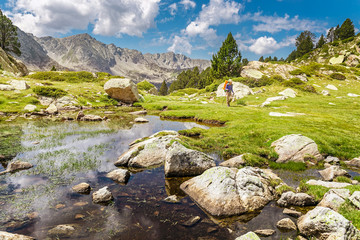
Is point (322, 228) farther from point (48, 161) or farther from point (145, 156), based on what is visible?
point (48, 161)

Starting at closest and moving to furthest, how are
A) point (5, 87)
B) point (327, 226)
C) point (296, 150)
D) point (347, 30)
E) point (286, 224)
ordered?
point (327, 226) < point (286, 224) < point (296, 150) < point (5, 87) < point (347, 30)

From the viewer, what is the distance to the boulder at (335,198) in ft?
26.8

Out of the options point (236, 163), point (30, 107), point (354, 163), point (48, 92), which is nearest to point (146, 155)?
point (236, 163)

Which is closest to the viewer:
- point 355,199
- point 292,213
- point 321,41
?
point 355,199

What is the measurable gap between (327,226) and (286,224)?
1597 millimetres

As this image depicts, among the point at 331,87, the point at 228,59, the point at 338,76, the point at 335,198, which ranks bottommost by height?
the point at 335,198

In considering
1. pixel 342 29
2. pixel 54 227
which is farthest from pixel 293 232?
pixel 342 29

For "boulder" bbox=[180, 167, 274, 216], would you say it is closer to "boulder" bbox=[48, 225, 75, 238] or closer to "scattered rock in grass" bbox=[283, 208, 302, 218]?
"scattered rock in grass" bbox=[283, 208, 302, 218]

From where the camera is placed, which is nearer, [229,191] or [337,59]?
[229,191]

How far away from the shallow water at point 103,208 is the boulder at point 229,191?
0.39 metres

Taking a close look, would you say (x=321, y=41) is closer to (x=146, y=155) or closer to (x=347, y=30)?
(x=347, y=30)

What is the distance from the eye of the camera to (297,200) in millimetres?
9312

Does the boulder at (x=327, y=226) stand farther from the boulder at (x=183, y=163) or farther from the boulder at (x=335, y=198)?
the boulder at (x=183, y=163)

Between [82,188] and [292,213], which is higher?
[82,188]
